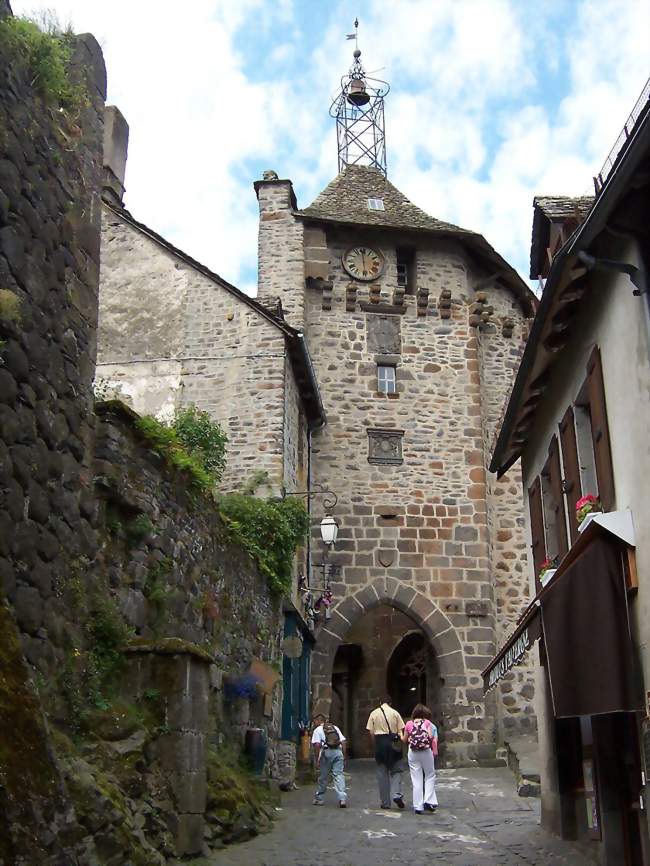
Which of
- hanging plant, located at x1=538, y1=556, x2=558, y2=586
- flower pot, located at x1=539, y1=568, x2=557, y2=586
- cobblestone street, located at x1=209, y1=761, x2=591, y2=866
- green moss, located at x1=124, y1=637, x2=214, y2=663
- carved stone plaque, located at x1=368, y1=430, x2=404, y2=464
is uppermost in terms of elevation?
carved stone plaque, located at x1=368, y1=430, x2=404, y2=464

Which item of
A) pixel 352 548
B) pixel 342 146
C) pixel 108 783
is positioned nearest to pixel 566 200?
pixel 108 783

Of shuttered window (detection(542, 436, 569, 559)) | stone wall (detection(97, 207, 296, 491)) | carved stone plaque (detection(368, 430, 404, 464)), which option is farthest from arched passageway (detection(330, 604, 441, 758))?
shuttered window (detection(542, 436, 569, 559))

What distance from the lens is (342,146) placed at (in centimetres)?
2455

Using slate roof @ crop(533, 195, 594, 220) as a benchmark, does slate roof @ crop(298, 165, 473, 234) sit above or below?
above

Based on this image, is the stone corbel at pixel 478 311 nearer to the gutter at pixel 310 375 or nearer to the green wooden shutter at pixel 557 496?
the gutter at pixel 310 375

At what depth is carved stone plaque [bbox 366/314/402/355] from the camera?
63.5 feet

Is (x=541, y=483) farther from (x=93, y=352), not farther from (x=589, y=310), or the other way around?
(x=93, y=352)

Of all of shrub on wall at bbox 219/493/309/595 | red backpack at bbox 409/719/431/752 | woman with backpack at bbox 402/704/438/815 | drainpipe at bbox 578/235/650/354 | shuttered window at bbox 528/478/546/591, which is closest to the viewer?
drainpipe at bbox 578/235/650/354

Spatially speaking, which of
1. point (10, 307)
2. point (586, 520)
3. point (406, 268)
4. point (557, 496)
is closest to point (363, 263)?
point (406, 268)

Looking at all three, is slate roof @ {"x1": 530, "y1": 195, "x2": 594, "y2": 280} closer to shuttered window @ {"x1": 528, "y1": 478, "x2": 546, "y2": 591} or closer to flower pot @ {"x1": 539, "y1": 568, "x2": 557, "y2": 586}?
shuttered window @ {"x1": 528, "y1": 478, "x2": 546, "y2": 591}

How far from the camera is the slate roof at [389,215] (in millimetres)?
19812

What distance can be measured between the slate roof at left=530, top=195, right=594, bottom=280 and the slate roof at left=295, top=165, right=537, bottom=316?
934 centimetres

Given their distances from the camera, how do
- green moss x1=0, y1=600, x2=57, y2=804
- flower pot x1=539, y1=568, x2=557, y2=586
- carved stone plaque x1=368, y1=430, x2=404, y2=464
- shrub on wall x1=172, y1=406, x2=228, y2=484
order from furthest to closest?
1. carved stone plaque x1=368, y1=430, x2=404, y2=464
2. shrub on wall x1=172, y1=406, x2=228, y2=484
3. flower pot x1=539, y1=568, x2=557, y2=586
4. green moss x1=0, y1=600, x2=57, y2=804

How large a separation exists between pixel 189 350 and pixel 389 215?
685cm
